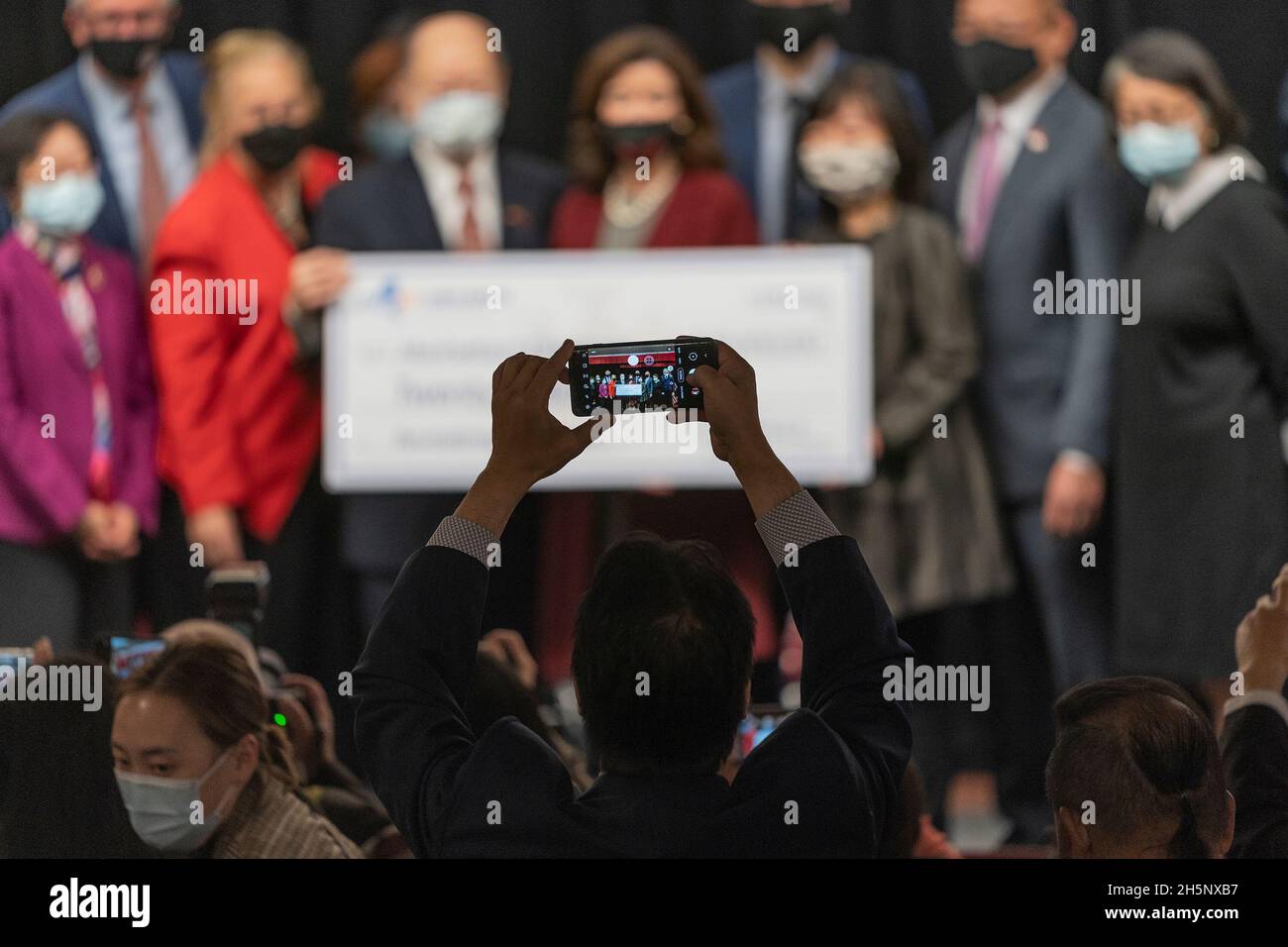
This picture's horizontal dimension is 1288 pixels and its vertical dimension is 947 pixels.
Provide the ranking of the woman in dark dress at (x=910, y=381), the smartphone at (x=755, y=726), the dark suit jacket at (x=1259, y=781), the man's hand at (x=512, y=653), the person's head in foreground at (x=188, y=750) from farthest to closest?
the woman in dark dress at (x=910, y=381), the smartphone at (x=755, y=726), the man's hand at (x=512, y=653), the person's head in foreground at (x=188, y=750), the dark suit jacket at (x=1259, y=781)

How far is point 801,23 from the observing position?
4062 mm

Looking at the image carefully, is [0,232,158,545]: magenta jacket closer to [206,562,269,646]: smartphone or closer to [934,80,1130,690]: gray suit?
[206,562,269,646]: smartphone

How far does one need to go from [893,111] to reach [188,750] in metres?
2.22

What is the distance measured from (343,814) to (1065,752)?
1637 millimetres

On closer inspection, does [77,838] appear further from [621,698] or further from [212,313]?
[621,698]

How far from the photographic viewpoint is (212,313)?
162 inches

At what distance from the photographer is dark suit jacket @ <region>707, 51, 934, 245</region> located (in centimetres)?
405

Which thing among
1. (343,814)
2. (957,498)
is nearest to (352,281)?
(343,814)

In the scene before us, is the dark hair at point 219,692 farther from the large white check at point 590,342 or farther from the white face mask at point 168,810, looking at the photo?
the large white check at point 590,342

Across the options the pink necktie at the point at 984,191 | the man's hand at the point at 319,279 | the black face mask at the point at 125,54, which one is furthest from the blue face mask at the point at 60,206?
the pink necktie at the point at 984,191

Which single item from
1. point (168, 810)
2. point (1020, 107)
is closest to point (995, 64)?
point (1020, 107)

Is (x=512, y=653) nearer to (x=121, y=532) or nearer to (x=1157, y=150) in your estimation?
(x=121, y=532)

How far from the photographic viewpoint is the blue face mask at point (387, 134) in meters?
4.13

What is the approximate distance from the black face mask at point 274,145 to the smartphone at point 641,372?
1.91 meters
